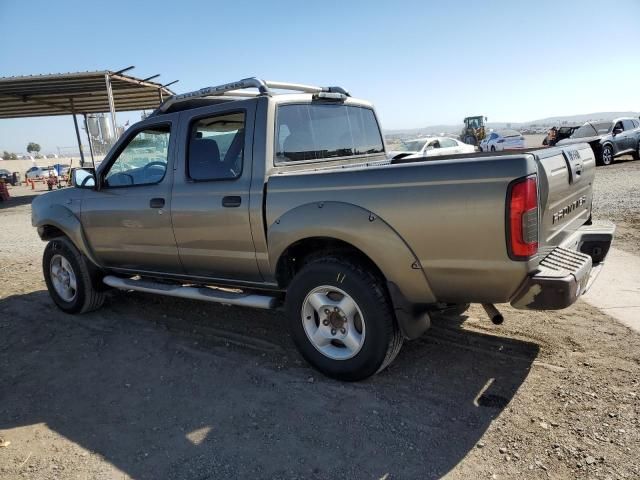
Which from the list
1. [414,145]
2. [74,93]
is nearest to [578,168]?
[414,145]

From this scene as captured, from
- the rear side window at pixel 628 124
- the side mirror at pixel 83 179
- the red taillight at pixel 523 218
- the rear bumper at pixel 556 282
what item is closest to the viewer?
the red taillight at pixel 523 218

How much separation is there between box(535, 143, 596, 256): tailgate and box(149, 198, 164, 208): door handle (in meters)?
2.93

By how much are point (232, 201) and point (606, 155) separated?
18.2 meters

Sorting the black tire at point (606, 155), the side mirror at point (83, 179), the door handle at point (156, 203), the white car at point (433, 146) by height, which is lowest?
the black tire at point (606, 155)

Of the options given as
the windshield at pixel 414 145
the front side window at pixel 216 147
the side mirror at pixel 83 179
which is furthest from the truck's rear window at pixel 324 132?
the windshield at pixel 414 145

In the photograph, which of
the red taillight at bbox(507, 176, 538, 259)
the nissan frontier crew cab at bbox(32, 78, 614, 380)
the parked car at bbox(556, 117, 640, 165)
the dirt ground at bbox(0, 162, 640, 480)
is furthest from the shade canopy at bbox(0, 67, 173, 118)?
the parked car at bbox(556, 117, 640, 165)

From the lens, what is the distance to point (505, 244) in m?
2.55

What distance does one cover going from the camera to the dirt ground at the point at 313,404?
2518 mm

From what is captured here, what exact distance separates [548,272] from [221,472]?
207cm

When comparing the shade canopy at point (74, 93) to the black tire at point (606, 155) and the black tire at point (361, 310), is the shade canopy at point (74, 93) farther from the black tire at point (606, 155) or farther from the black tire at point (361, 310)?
the black tire at point (606, 155)

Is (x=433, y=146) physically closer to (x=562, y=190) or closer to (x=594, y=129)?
(x=594, y=129)

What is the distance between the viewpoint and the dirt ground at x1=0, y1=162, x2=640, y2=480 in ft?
8.26

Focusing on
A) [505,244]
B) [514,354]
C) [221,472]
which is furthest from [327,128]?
[221,472]

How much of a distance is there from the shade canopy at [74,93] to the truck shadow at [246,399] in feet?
39.1
